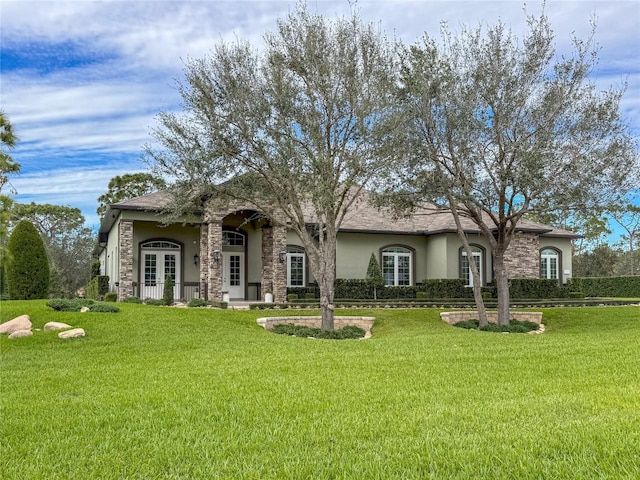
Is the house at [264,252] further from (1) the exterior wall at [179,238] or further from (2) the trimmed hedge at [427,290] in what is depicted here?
(2) the trimmed hedge at [427,290]

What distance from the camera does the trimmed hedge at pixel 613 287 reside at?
104 ft

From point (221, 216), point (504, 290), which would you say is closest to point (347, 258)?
point (221, 216)

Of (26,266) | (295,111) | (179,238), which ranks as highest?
(295,111)

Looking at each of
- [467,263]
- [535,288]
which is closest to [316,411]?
[467,263]

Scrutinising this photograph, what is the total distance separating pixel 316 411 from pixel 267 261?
16.1 m

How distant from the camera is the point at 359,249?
77.6 feet

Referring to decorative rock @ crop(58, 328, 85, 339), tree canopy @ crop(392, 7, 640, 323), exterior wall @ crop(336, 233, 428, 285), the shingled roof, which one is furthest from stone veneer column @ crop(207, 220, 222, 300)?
decorative rock @ crop(58, 328, 85, 339)

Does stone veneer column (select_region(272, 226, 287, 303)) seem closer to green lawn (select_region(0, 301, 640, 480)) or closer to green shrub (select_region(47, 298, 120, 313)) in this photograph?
green shrub (select_region(47, 298, 120, 313))

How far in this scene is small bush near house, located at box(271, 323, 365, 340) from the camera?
14039mm

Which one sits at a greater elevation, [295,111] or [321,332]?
[295,111]

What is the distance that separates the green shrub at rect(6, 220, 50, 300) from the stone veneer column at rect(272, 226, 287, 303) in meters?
7.92

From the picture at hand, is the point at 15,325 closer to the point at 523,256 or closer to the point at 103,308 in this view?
the point at 103,308

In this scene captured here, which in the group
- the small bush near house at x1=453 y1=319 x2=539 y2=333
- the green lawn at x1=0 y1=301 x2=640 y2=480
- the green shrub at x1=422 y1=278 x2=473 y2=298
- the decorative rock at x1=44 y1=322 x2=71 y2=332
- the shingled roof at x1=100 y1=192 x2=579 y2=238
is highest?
the shingled roof at x1=100 y1=192 x2=579 y2=238

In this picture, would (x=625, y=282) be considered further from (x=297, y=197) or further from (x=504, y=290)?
(x=297, y=197)
